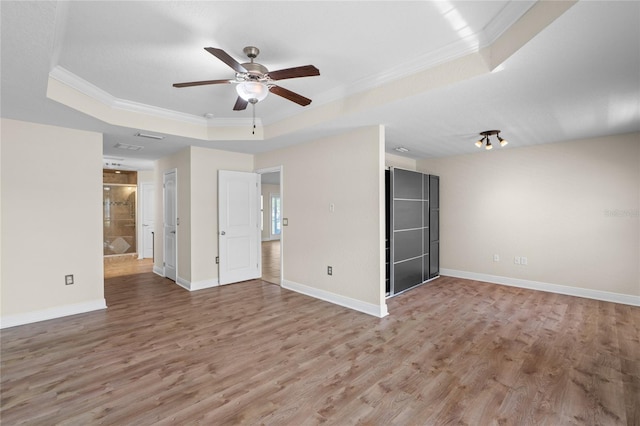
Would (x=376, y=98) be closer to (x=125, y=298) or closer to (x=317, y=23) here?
(x=317, y=23)

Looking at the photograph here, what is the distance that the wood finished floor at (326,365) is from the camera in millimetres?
2031

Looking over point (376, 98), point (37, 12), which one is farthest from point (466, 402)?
point (37, 12)

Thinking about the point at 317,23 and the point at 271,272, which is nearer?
the point at 317,23

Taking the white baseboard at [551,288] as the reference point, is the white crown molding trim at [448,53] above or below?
above

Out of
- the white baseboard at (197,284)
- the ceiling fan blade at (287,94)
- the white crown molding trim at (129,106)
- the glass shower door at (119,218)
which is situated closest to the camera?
Answer: the ceiling fan blade at (287,94)

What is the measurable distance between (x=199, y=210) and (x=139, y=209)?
434cm

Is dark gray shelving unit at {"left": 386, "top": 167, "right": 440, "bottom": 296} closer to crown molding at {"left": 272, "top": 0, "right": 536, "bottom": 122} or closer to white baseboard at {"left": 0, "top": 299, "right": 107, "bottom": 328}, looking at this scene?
crown molding at {"left": 272, "top": 0, "right": 536, "bottom": 122}

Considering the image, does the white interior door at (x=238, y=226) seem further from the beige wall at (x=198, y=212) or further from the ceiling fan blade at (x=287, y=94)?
the ceiling fan blade at (x=287, y=94)

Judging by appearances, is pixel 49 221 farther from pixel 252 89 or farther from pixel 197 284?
pixel 252 89

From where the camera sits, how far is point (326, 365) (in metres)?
2.63

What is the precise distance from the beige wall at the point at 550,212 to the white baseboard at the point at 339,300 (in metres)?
2.90

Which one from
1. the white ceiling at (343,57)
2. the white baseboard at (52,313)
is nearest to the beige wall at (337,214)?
the white ceiling at (343,57)

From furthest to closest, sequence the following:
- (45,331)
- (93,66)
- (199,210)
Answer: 1. (199,210)
2. (45,331)
3. (93,66)

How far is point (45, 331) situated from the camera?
3369 millimetres
